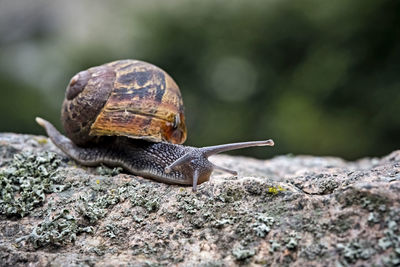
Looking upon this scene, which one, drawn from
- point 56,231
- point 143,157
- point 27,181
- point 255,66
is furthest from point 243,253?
point 255,66

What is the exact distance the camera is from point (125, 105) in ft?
10.8

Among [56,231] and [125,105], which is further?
[125,105]

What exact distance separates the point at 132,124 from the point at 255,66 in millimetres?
3969

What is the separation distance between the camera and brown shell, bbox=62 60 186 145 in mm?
3270

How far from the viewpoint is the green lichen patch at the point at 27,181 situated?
9.18ft

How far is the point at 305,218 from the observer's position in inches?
91.1

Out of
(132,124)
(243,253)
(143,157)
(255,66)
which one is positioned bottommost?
(243,253)

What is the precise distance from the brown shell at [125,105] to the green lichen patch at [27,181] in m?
0.39

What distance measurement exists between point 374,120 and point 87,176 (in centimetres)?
423

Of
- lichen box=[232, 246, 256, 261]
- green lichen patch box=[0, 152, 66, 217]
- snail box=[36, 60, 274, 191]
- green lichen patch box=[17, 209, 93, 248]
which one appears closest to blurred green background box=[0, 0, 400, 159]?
snail box=[36, 60, 274, 191]

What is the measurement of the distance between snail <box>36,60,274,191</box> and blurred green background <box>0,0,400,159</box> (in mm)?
3298

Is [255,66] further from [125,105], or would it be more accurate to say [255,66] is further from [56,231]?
[56,231]

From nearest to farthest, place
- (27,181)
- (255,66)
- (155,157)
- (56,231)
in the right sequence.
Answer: (56,231) → (27,181) → (155,157) → (255,66)

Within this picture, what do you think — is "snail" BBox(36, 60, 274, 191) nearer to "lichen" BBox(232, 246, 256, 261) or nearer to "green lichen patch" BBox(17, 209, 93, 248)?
"green lichen patch" BBox(17, 209, 93, 248)
